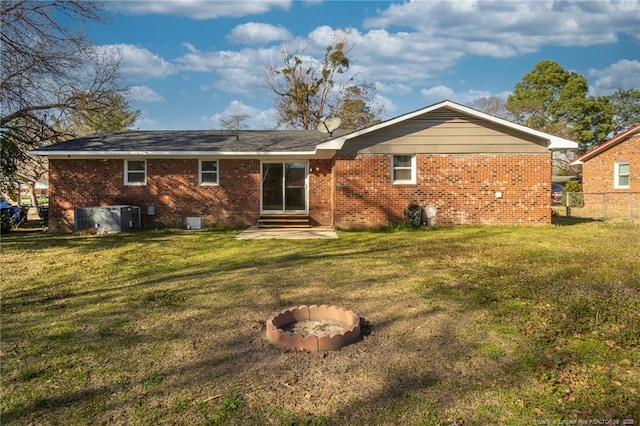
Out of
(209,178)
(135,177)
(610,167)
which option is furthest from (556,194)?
(135,177)

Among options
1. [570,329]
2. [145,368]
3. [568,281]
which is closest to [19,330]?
[145,368]

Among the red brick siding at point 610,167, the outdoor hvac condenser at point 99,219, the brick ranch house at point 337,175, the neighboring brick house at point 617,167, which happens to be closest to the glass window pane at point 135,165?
the brick ranch house at point 337,175

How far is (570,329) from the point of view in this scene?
435cm

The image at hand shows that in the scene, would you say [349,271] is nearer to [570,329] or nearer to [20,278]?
[570,329]

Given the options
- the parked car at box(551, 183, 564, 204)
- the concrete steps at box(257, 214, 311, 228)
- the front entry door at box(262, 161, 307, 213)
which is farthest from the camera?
the parked car at box(551, 183, 564, 204)

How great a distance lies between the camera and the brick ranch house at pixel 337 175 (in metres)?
13.1

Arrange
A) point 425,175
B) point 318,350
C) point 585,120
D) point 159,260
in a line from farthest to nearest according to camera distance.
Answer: point 585,120
point 425,175
point 159,260
point 318,350

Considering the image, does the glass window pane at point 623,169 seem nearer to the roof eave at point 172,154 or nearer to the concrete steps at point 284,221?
the roof eave at point 172,154

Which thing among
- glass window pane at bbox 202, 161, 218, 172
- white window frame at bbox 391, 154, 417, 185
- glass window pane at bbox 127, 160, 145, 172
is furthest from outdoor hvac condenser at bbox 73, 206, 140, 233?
white window frame at bbox 391, 154, 417, 185

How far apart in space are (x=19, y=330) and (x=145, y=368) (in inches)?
78.4

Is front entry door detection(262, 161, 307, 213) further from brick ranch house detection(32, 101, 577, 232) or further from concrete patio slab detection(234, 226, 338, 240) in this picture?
concrete patio slab detection(234, 226, 338, 240)

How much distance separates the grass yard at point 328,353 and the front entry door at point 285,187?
261 inches

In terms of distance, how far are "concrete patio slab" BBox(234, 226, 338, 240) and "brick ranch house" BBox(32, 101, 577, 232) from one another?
80 centimetres

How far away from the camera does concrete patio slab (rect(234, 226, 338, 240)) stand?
1163 centimetres
